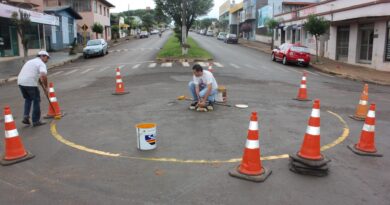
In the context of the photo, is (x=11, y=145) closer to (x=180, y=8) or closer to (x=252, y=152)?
(x=252, y=152)

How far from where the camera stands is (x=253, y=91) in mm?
13117

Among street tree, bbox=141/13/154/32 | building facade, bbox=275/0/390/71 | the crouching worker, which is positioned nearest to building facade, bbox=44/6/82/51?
building facade, bbox=275/0/390/71

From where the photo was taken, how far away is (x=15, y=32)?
97.5 ft

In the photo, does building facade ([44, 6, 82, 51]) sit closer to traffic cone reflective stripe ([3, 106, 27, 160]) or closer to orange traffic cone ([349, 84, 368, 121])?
traffic cone reflective stripe ([3, 106, 27, 160])

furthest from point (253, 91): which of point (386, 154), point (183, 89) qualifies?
point (386, 154)

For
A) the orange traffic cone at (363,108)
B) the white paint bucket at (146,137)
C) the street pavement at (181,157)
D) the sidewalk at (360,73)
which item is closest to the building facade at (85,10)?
the sidewalk at (360,73)

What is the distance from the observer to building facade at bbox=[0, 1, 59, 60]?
2612 cm

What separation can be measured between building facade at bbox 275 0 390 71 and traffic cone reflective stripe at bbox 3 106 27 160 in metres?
21.0

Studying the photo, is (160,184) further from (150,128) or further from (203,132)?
(203,132)

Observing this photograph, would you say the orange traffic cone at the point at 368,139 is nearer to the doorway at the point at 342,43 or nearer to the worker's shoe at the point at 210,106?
the worker's shoe at the point at 210,106

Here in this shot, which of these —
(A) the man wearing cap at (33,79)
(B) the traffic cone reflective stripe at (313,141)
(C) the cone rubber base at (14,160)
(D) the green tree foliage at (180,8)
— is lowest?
(C) the cone rubber base at (14,160)

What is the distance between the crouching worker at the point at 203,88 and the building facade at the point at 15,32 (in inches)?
801

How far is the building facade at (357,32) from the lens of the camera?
72.1 feet

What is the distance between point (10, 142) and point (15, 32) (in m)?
26.9
